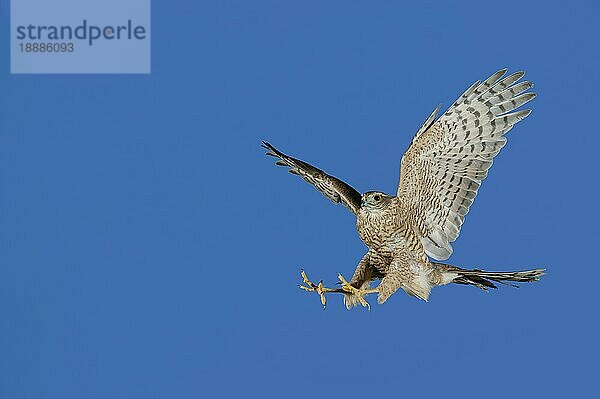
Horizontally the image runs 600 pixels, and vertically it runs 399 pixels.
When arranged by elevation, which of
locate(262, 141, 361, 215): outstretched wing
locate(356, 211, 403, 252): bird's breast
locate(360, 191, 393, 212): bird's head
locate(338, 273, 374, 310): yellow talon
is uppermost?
locate(262, 141, 361, 215): outstretched wing

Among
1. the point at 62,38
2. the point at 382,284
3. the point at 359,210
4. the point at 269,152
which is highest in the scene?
the point at 62,38

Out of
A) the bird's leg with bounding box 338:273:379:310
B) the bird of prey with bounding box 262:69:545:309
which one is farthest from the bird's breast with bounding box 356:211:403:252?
the bird's leg with bounding box 338:273:379:310

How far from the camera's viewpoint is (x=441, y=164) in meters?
2.86

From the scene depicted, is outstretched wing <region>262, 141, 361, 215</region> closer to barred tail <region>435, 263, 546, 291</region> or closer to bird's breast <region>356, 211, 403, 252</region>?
bird's breast <region>356, 211, 403, 252</region>

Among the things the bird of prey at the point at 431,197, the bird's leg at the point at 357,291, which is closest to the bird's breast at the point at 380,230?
the bird of prey at the point at 431,197

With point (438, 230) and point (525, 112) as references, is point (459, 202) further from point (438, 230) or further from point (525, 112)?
point (525, 112)

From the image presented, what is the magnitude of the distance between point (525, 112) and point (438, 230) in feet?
1.41

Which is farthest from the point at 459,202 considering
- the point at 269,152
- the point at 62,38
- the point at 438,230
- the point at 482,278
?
the point at 62,38

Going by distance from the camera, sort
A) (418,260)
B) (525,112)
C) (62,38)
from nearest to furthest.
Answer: (525,112) → (418,260) → (62,38)

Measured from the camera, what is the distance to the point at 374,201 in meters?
2.82

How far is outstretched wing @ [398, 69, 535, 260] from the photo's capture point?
9.02 feet

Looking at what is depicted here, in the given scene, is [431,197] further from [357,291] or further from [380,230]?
[357,291]

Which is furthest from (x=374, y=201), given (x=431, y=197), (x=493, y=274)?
(x=493, y=274)

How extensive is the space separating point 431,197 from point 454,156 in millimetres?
151
